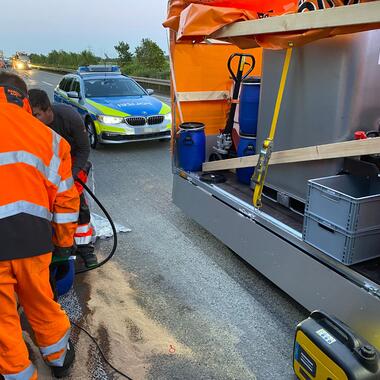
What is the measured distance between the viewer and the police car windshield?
935 cm

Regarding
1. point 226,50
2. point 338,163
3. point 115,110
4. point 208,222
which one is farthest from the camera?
point 115,110

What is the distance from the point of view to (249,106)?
417 centimetres

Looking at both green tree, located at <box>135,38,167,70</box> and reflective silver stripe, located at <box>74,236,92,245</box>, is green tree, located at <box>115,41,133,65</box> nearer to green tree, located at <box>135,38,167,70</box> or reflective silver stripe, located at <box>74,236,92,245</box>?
green tree, located at <box>135,38,167,70</box>

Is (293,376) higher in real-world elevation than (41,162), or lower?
lower

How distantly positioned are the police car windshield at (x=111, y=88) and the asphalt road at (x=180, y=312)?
5.32 m

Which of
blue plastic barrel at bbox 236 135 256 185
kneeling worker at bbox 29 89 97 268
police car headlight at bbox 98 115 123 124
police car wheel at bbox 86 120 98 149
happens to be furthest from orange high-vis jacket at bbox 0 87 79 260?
police car wheel at bbox 86 120 98 149

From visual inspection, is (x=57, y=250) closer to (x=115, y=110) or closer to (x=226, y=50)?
(x=226, y=50)

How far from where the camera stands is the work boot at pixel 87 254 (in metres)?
3.90

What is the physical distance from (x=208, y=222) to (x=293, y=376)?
6.52 feet

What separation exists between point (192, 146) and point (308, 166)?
1741mm

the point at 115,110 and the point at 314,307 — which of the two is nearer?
the point at 314,307

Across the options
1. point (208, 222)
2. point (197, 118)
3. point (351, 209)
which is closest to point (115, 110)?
point (197, 118)

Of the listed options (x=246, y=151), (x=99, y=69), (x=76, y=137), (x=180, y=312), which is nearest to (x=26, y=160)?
(x=76, y=137)

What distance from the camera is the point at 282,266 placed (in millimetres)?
3129
